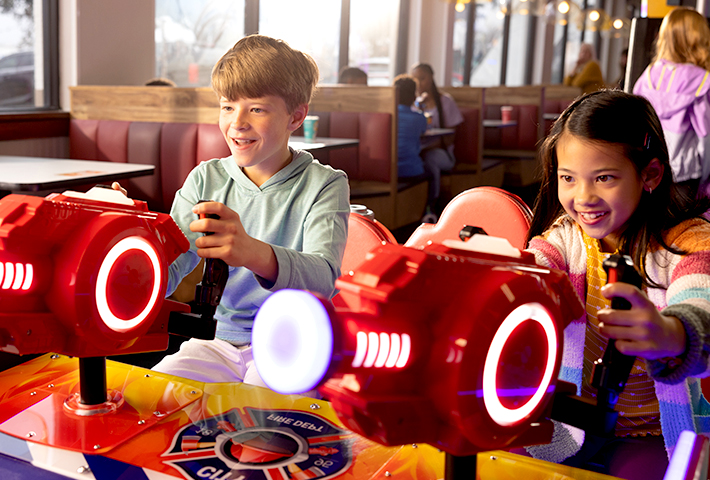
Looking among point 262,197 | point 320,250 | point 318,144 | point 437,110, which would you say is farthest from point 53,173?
point 437,110

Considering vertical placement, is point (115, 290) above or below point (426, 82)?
below

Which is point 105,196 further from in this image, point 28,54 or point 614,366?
point 28,54

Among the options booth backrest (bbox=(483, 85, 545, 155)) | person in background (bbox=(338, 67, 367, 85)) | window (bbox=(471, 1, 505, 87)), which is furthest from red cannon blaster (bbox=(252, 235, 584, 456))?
window (bbox=(471, 1, 505, 87))

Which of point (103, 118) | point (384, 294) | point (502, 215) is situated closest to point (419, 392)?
point (384, 294)

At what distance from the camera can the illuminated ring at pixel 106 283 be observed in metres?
0.63

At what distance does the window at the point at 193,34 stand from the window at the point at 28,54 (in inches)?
42.0

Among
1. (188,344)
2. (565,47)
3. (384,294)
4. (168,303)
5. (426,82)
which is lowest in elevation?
(188,344)

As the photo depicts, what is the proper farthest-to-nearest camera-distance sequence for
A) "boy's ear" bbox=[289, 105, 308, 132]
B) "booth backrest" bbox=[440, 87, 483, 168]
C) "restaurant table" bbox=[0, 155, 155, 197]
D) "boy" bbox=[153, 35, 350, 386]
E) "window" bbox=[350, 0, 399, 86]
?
1. "window" bbox=[350, 0, 399, 86]
2. "booth backrest" bbox=[440, 87, 483, 168]
3. "restaurant table" bbox=[0, 155, 155, 197]
4. "boy's ear" bbox=[289, 105, 308, 132]
5. "boy" bbox=[153, 35, 350, 386]

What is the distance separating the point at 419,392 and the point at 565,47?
1395 cm

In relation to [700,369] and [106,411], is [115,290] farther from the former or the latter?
[700,369]

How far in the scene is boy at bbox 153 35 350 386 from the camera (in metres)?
1.03

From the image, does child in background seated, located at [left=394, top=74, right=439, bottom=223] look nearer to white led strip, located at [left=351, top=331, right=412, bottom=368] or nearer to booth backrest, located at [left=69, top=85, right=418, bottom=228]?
booth backrest, located at [left=69, top=85, right=418, bottom=228]

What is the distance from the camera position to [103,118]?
3635 millimetres

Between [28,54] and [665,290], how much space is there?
11.9 ft
